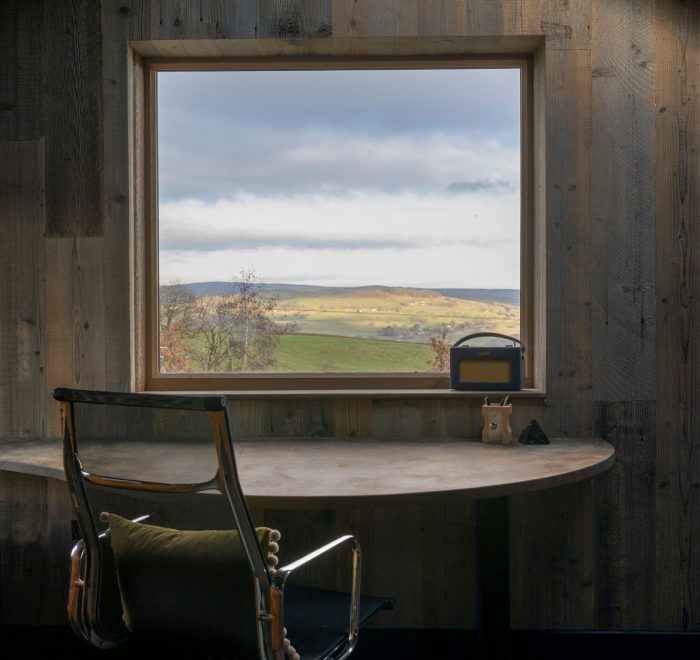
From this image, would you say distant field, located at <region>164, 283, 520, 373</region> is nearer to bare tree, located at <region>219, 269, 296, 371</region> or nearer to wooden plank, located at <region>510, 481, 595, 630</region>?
bare tree, located at <region>219, 269, 296, 371</region>

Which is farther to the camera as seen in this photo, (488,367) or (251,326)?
(251,326)

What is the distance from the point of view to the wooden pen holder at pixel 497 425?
7.95 feet

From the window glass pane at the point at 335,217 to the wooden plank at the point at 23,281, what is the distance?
462 millimetres

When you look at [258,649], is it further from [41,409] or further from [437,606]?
[41,409]

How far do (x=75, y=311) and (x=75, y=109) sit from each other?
768mm

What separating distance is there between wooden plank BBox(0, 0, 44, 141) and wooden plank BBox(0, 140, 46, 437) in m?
0.10

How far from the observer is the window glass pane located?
111 inches

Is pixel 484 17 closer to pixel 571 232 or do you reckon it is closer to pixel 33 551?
pixel 571 232

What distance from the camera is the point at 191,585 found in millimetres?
1392

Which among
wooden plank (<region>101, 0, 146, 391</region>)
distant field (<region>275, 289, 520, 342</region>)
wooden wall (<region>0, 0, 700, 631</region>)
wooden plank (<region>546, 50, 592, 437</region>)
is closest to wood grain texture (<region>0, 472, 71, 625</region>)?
wooden plank (<region>101, 0, 146, 391</region>)

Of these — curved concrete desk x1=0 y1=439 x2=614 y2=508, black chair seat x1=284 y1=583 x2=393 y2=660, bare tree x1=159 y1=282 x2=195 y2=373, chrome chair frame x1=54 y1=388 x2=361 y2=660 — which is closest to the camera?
chrome chair frame x1=54 y1=388 x2=361 y2=660

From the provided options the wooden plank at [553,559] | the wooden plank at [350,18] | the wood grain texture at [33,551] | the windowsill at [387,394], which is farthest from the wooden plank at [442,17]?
the wood grain texture at [33,551]

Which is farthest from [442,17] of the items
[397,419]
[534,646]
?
[534,646]

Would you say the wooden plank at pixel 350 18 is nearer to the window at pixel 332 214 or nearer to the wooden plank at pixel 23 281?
the window at pixel 332 214
